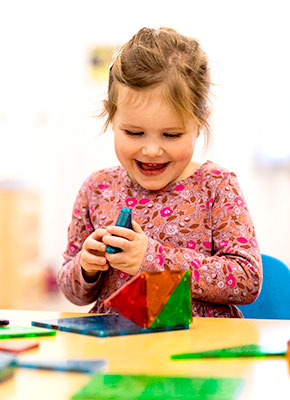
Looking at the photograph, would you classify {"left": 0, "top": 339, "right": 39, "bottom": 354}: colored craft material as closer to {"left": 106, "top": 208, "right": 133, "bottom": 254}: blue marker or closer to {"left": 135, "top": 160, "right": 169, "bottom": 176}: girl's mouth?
{"left": 106, "top": 208, "right": 133, "bottom": 254}: blue marker

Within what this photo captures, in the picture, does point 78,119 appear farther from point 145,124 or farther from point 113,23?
point 145,124

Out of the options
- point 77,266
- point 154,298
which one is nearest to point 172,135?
point 77,266

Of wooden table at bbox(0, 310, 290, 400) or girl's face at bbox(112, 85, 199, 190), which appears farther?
girl's face at bbox(112, 85, 199, 190)

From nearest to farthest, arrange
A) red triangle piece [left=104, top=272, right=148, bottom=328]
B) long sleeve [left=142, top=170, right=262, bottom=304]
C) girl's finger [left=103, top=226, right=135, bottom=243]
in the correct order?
red triangle piece [left=104, top=272, right=148, bottom=328] < girl's finger [left=103, top=226, right=135, bottom=243] < long sleeve [left=142, top=170, right=262, bottom=304]

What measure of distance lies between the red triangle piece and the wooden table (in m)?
0.03

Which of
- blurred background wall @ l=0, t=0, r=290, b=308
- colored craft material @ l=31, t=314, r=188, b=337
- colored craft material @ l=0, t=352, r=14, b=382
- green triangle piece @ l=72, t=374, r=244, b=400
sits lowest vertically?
green triangle piece @ l=72, t=374, r=244, b=400

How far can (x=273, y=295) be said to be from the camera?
119cm

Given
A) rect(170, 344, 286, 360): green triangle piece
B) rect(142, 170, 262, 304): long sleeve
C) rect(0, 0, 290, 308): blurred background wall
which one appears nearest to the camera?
rect(170, 344, 286, 360): green triangle piece

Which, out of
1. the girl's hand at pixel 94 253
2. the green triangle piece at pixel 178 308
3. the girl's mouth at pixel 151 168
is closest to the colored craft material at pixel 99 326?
the green triangle piece at pixel 178 308

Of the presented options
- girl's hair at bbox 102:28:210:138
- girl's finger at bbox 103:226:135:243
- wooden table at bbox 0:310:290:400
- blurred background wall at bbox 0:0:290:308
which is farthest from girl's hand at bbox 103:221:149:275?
blurred background wall at bbox 0:0:290:308

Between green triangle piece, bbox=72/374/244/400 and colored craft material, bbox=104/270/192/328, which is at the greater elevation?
colored craft material, bbox=104/270/192/328

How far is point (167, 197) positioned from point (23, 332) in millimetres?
460

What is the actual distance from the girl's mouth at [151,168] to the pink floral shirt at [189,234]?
0.19ft

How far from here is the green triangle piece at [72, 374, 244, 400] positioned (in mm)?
527
